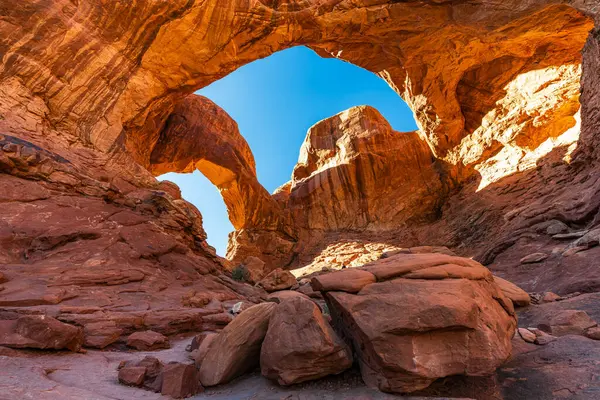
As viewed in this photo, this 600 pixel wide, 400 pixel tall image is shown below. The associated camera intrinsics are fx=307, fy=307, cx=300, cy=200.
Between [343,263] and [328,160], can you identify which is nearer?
[343,263]

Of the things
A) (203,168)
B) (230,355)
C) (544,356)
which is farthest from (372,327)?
(203,168)

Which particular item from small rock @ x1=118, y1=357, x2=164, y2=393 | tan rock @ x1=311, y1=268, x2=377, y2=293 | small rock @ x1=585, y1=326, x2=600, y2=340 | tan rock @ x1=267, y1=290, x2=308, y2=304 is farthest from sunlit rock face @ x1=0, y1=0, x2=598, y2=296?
tan rock @ x1=311, y1=268, x2=377, y2=293

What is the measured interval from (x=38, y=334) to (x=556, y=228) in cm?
1446

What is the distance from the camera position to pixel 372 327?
3.37 meters

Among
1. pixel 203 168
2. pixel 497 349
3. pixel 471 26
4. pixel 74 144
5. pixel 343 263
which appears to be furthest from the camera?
pixel 203 168

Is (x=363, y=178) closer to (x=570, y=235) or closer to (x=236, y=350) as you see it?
(x=570, y=235)

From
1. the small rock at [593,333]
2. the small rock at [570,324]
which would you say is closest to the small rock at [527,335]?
the small rock at [570,324]

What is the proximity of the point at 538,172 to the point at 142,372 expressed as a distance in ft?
61.9

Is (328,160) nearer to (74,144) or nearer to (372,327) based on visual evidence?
(74,144)

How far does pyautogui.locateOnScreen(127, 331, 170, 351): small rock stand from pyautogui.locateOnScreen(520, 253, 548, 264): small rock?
1095 centimetres

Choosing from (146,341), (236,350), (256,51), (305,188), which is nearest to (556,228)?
(236,350)

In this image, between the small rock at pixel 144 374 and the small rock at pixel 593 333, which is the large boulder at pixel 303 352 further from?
the small rock at pixel 593 333

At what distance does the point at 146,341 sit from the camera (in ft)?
18.7

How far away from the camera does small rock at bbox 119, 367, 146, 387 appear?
153 inches
